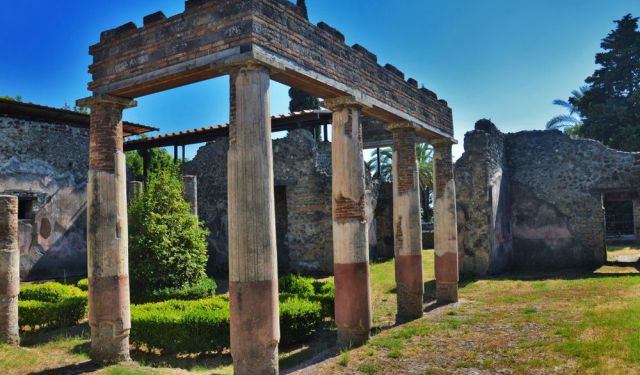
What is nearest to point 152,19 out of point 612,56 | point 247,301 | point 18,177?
point 247,301

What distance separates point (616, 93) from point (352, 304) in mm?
23287

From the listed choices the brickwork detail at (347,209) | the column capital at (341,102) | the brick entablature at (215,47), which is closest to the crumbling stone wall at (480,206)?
the brick entablature at (215,47)

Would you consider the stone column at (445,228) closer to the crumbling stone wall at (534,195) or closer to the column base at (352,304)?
the column base at (352,304)

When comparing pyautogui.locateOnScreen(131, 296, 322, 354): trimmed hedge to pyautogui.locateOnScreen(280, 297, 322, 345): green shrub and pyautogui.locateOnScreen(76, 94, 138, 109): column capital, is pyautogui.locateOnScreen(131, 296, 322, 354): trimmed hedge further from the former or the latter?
pyautogui.locateOnScreen(76, 94, 138, 109): column capital

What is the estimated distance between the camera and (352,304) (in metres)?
7.40

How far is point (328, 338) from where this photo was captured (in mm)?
8555

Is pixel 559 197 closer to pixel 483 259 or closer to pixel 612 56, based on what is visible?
pixel 483 259

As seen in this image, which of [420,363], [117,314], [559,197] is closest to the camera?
[420,363]

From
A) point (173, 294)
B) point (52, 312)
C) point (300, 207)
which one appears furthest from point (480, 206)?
point (52, 312)

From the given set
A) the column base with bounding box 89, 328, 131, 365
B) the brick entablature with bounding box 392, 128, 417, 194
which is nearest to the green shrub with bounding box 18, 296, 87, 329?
the column base with bounding box 89, 328, 131, 365

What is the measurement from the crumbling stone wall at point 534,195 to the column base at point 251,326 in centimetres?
1089

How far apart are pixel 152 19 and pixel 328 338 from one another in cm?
578

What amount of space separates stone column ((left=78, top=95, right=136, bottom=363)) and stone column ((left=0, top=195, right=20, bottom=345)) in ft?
9.30

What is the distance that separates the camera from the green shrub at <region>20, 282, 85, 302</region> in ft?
36.6
